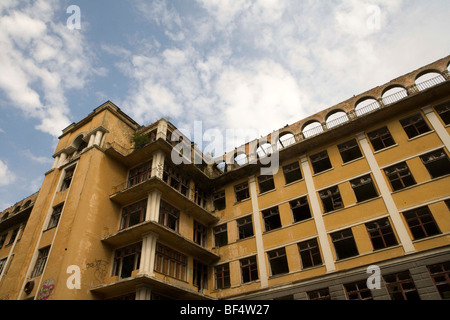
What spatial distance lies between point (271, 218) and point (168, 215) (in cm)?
693

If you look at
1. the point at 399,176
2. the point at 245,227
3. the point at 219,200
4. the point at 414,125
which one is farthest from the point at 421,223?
the point at 219,200

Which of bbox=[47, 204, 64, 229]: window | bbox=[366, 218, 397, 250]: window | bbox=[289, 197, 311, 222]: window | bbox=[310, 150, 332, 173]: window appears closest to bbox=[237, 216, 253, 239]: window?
bbox=[289, 197, 311, 222]: window

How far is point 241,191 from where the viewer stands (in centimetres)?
2280

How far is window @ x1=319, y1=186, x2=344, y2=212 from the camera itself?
59.2ft

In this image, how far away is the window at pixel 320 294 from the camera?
618 inches

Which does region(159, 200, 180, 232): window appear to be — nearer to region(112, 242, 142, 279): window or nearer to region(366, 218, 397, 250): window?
region(112, 242, 142, 279): window

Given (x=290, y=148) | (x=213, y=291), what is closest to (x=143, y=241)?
(x=213, y=291)

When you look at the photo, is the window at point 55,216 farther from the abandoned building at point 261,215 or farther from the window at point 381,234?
the window at point 381,234

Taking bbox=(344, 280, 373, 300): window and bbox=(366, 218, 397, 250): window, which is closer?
bbox=(344, 280, 373, 300): window

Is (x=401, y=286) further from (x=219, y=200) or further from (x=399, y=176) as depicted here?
(x=219, y=200)

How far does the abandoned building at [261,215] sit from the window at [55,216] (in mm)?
80

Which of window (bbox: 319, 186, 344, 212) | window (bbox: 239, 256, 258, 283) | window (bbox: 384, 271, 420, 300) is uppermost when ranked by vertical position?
window (bbox: 319, 186, 344, 212)

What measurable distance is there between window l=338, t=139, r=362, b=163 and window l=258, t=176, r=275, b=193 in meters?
5.14

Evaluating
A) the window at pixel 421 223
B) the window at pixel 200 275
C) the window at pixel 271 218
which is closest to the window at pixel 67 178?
the window at pixel 200 275
